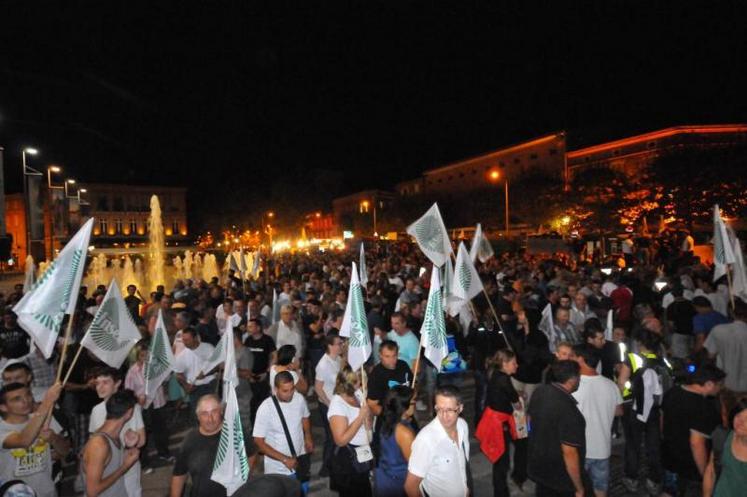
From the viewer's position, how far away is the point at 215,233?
7644 cm

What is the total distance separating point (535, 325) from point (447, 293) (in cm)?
168

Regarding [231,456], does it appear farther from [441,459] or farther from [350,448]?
[441,459]

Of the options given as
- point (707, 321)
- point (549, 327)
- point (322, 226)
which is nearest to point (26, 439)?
point (549, 327)

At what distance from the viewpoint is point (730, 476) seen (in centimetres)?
334

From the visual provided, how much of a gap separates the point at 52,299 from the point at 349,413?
275cm

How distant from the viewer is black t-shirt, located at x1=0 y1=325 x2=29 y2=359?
6.73 metres

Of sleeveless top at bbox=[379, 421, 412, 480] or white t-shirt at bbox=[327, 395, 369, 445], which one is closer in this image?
sleeveless top at bbox=[379, 421, 412, 480]

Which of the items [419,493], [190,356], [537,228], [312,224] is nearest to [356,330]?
[419,493]

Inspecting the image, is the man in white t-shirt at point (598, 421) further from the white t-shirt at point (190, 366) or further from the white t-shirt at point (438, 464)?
the white t-shirt at point (190, 366)

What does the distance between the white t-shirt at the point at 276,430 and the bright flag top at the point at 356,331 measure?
0.82 meters

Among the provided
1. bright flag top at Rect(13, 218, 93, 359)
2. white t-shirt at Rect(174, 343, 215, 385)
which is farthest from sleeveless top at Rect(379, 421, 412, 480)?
white t-shirt at Rect(174, 343, 215, 385)

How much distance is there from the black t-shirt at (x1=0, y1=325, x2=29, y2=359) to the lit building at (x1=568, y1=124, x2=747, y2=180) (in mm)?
38993

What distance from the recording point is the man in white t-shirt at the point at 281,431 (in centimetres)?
440

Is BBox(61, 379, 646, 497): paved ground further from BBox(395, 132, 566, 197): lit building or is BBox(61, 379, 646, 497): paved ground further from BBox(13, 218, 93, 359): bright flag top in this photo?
BBox(395, 132, 566, 197): lit building
